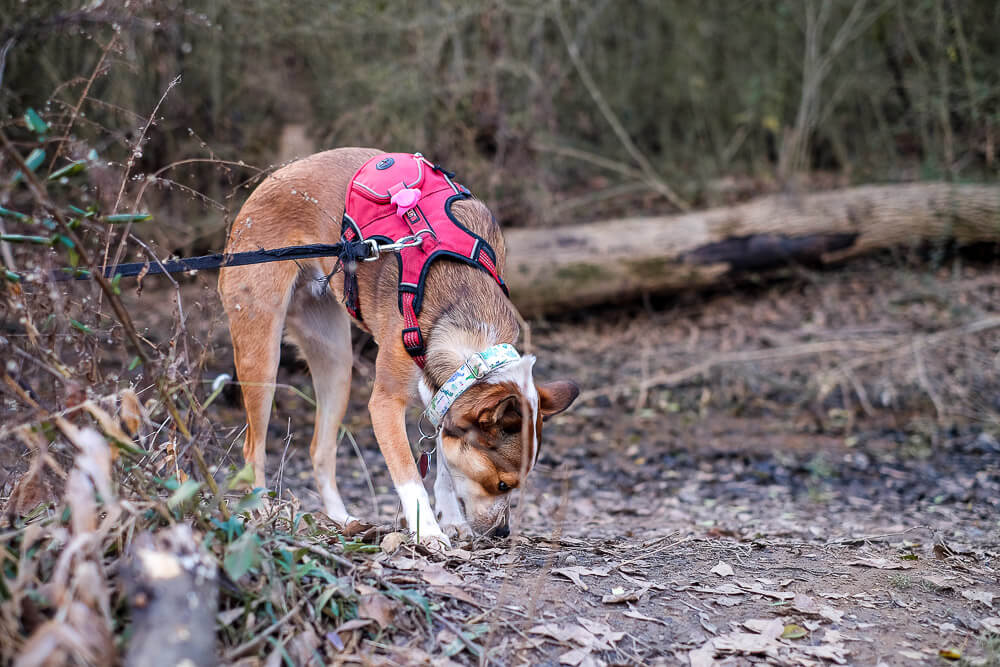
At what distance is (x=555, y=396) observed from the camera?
392 cm

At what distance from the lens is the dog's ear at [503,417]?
3568mm

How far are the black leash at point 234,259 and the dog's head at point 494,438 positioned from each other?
91 centimetres

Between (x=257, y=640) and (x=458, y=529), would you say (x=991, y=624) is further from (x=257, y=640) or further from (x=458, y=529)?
(x=257, y=640)

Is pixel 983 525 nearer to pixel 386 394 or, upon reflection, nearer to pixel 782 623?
pixel 782 623

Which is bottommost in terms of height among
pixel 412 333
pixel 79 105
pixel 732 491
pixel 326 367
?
pixel 732 491

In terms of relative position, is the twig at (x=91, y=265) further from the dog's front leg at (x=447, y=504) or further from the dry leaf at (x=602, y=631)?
the dry leaf at (x=602, y=631)

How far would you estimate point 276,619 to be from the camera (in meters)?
2.48

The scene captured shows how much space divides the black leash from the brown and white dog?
24 cm

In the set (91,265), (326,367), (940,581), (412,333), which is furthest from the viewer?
(326,367)

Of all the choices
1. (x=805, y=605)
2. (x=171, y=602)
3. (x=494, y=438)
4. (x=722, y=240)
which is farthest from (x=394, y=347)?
(x=722, y=240)

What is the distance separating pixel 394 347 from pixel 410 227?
62cm

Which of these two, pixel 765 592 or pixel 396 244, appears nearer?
pixel 765 592

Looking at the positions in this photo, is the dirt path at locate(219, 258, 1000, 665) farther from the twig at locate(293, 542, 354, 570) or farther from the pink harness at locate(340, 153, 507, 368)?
the pink harness at locate(340, 153, 507, 368)

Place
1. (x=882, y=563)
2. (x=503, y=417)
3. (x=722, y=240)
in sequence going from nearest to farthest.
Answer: (x=503, y=417), (x=882, y=563), (x=722, y=240)
